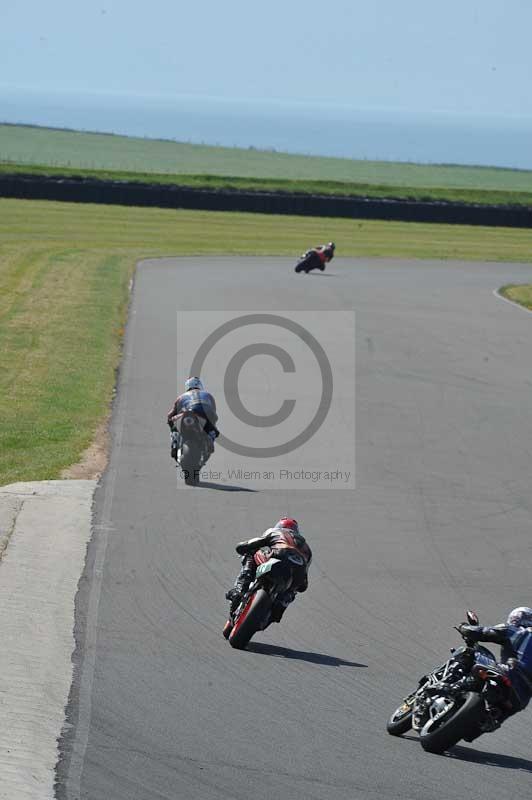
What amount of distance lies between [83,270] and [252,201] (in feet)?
72.5

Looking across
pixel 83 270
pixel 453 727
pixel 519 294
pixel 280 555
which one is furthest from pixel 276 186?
pixel 453 727

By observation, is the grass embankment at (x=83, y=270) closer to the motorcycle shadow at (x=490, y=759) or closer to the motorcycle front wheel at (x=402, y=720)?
the motorcycle front wheel at (x=402, y=720)

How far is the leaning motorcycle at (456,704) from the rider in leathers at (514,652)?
0.05m

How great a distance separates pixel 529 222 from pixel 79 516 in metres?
55.0

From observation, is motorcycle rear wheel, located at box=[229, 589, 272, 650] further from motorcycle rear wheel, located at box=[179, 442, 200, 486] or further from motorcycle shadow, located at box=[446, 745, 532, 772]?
motorcycle rear wheel, located at box=[179, 442, 200, 486]

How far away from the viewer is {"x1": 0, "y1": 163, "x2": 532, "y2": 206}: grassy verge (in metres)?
64.1

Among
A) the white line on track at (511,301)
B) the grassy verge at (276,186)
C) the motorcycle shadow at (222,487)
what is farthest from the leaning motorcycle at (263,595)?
the grassy verge at (276,186)

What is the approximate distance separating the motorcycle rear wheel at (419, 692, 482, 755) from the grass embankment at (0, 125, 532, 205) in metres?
57.6

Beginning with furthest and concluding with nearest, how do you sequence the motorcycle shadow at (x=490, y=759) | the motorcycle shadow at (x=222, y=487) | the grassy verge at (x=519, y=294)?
the grassy verge at (x=519, y=294) < the motorcycle shadow at (x=222, y=487) < the motorcycle shadow at (x=490, y=759)

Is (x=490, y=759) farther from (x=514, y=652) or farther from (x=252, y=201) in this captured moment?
(x=252, y=201)

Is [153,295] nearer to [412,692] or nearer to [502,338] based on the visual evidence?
[502,338]

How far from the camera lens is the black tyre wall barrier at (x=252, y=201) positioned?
60594mm

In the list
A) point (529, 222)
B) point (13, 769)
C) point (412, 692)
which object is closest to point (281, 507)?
point (412, 692)

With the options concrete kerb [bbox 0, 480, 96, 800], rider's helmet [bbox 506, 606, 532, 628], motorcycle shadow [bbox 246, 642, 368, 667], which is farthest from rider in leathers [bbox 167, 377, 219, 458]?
rider's helmet [bbox 506, 606, 532, 628]
